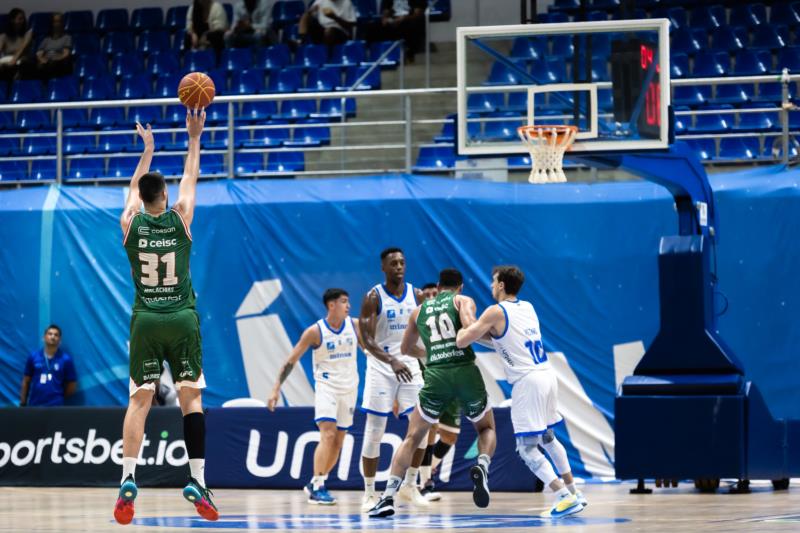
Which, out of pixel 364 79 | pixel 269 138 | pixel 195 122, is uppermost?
pixel 364 79

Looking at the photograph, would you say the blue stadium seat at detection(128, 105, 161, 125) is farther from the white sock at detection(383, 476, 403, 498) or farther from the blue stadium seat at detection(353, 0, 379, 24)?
the white sock at detection(383, 476, 403, 498)

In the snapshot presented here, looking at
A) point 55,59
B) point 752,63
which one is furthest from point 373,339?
point 55,59

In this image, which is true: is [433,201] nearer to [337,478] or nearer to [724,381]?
[337,478]

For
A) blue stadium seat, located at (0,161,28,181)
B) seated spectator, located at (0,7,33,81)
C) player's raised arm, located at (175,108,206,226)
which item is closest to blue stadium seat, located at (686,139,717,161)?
blue stadium seat, located at (0,161,28,181)

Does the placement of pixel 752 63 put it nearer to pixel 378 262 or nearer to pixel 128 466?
pixel 378 262

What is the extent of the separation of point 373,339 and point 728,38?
9.42 meters

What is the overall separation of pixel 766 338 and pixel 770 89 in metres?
4.50

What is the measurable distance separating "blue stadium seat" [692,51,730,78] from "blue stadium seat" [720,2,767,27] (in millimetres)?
1206

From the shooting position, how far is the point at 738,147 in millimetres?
17922

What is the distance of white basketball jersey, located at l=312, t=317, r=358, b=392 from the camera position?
556 inches

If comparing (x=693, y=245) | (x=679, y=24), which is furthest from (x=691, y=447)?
(x=679, y=24)

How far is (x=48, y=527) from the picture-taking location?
10133 millimetres

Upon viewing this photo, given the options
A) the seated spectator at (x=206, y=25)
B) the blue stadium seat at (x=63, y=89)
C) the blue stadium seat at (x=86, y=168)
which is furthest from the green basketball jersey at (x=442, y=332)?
the blue stadium seat at (x=63, y=89)

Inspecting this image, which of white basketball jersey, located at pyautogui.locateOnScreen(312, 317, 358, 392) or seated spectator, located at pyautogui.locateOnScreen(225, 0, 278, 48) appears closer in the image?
white basketball jersey, located at pyautogui.locateOnScreen(312, 317, 358, 392)
